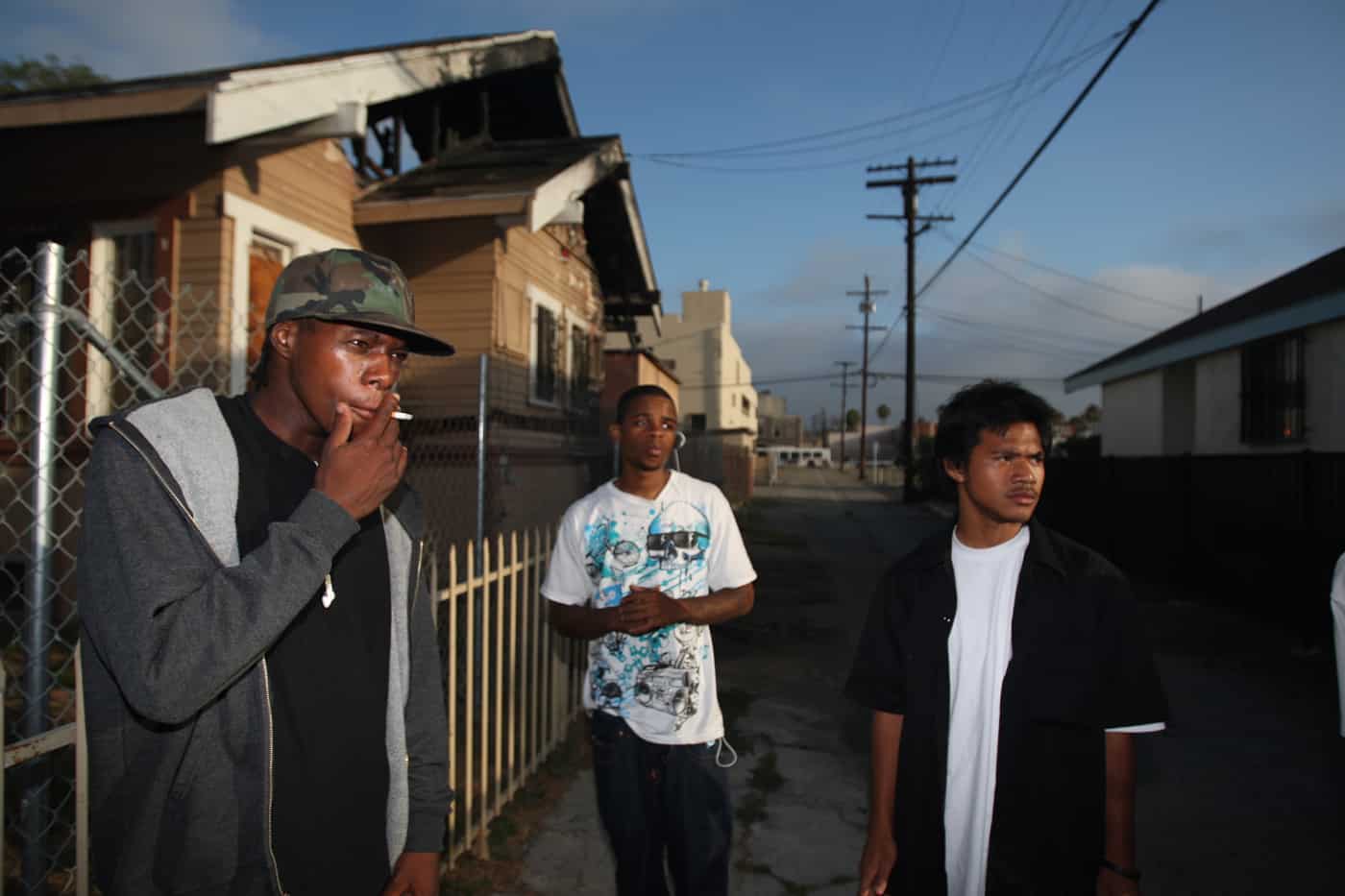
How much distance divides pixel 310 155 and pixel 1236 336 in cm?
1388

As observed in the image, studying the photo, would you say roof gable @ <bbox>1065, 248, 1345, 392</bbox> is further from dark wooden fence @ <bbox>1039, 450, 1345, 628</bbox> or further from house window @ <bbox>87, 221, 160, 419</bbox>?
house window @ <bbox>87, 221, 160, 419</bbox>

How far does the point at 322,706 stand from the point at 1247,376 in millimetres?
16043

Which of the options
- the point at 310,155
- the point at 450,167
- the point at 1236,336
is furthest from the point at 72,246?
the point at 1236,336

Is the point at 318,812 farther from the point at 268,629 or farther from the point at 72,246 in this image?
the point at 72,246

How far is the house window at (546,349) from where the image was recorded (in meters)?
11.1

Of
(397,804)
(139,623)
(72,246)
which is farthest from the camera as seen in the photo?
(72,246)

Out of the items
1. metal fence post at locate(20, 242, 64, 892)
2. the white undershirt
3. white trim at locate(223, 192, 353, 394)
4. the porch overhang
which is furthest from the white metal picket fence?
the porch overhang

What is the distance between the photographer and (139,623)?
1304mm

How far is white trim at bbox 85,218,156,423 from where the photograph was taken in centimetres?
645

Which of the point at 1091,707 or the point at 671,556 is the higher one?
the point at 671,556

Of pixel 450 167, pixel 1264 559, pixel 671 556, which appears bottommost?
pixel 1264 559

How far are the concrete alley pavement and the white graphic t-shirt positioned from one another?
131cm

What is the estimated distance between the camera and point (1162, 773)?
4.73 meters

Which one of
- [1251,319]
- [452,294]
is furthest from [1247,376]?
[452,294]
